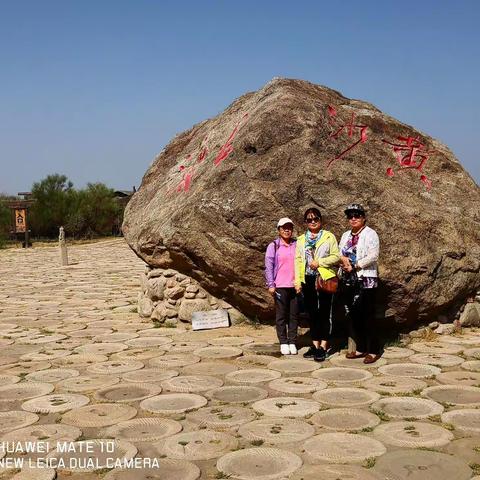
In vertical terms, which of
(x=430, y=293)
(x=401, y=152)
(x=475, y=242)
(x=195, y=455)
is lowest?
(x=195, y=455)

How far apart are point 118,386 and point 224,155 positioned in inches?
125

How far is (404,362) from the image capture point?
5387 millimetres

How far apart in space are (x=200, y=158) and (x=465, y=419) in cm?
503

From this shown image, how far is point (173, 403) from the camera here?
434 centimetres

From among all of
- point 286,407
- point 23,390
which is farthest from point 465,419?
point 23,390

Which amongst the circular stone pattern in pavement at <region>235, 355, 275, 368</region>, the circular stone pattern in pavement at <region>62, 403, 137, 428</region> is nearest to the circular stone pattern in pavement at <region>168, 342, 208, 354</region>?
the circular stone pattern in pavement at <region>235, 355, 275, 368</region>

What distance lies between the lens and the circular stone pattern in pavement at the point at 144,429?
368 centimetres

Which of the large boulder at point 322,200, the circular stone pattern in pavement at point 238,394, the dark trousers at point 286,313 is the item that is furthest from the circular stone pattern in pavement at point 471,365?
the circular stone pattern in pavement at point 238,394

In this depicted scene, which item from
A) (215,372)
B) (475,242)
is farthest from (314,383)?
(475,242)

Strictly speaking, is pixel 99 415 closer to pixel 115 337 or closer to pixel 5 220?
pixel 115 337

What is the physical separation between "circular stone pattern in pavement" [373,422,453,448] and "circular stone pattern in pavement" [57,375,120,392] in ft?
7.65

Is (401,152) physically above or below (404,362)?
above

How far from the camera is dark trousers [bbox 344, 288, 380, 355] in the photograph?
18.0 ft

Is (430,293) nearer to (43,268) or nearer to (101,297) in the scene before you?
(101,297)
